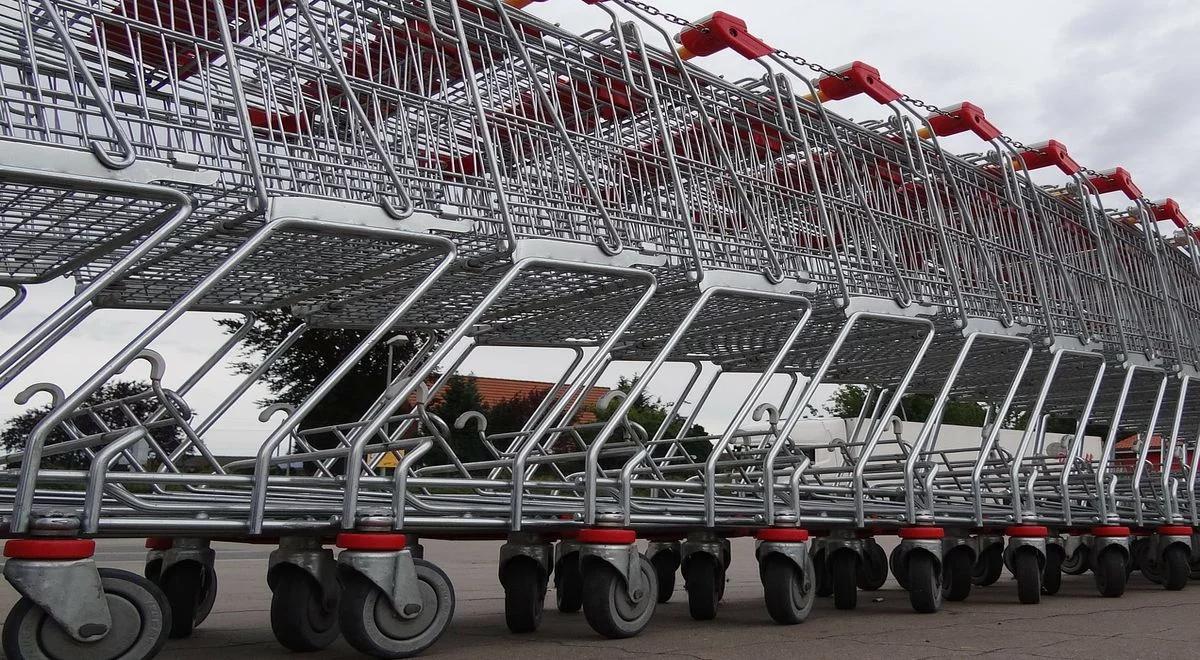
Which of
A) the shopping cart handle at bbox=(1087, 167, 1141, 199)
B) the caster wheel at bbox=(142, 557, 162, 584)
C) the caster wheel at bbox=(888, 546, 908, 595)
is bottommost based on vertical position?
the caster wheel at bbox=(888, 546, 908, 595)

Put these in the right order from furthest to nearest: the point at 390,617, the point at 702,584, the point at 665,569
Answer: the point at 665,569
the point at 702,584
the point at 390,617

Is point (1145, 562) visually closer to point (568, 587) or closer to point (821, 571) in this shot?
point (821, 571)

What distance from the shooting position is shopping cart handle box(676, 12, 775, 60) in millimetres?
7051

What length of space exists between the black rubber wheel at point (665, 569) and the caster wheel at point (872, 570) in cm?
181

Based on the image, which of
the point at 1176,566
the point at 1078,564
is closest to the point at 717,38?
the point at 1176,566

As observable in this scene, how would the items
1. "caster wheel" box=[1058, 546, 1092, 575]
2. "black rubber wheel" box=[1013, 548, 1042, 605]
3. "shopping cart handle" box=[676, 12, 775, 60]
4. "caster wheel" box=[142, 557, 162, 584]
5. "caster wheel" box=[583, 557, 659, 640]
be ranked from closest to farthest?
"caster wheel" box=[583, 557, 659, 640] < "caster wheel" box=[142, 557, 162, 584] < "shopping cart handle" box=[676, 12, 775, 60] < "black rubber wheel" box=[1013, 548, 1042, 605] < "caster wheel" box=[1058, 546, 1092, 575]

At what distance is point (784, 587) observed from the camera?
20.1 feet

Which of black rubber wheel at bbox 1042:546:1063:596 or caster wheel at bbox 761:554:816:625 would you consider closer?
caster wheel at bbox 761:554:816:625

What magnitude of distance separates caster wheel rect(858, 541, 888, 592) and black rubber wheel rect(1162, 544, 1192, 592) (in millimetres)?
2038

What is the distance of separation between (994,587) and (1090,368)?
1.95 metres

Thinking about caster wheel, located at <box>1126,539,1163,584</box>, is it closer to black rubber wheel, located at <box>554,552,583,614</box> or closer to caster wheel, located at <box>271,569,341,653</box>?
black rubber wheel, located at <box>554,552,583,614</box>

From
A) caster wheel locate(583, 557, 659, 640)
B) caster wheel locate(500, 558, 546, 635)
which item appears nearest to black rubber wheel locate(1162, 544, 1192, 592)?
caster wheel locate(583, 557, 659, 640)

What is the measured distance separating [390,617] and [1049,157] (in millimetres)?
6789

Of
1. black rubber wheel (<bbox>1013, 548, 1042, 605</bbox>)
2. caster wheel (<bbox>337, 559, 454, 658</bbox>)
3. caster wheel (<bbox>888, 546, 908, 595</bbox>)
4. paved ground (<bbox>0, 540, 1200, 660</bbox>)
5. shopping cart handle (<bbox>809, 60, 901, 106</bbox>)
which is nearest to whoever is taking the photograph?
caster wheel (<bbox>337, 559, 454, 658</bbox>)
